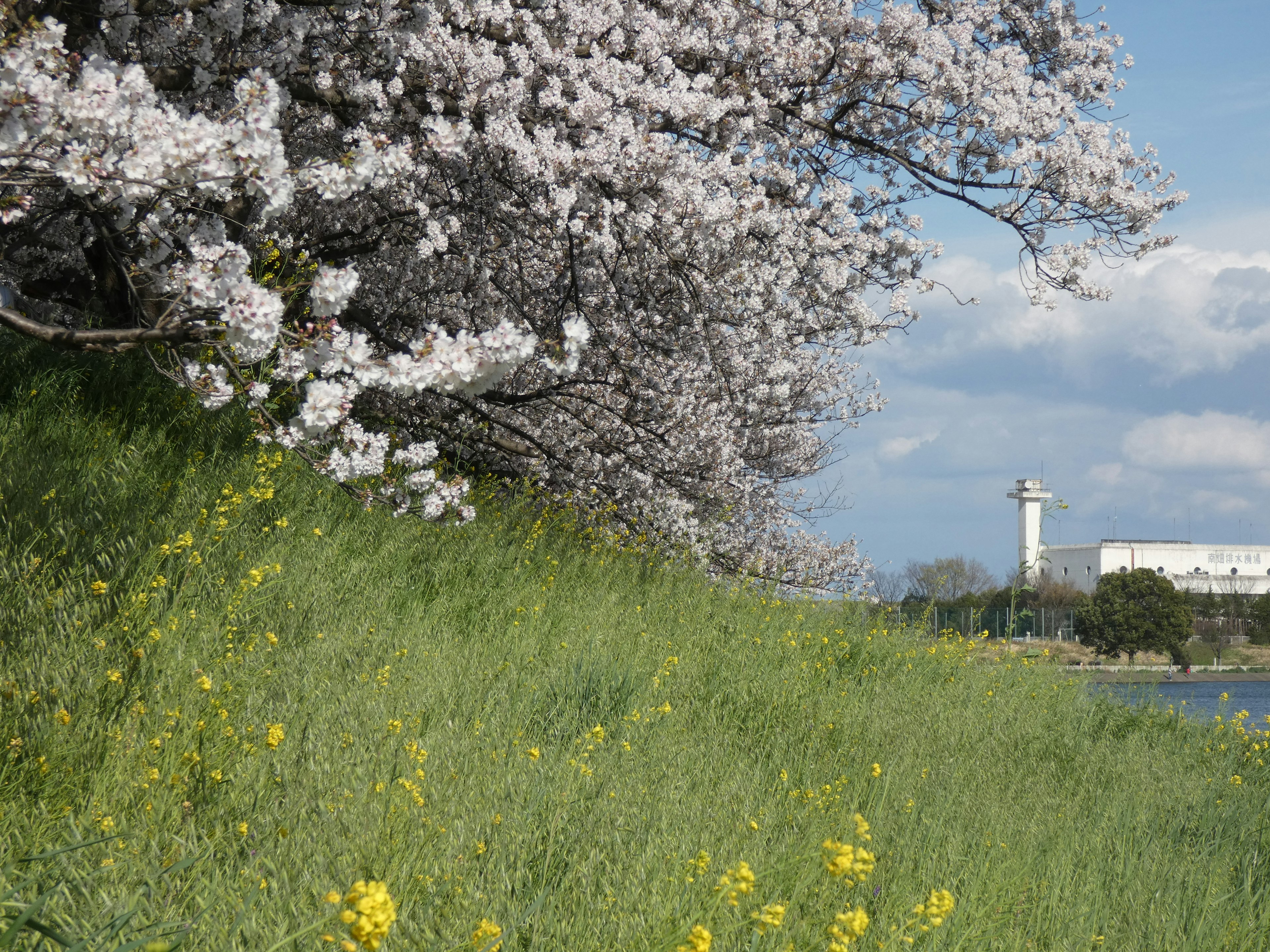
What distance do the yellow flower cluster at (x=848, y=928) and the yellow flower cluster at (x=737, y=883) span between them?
0.73 feet

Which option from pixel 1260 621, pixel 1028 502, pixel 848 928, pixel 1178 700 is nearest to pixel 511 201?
pixel 848 928

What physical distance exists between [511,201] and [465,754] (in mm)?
4332

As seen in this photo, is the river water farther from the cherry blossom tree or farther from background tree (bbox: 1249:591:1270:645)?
background tree (bbox: 1249:591:1270:645)

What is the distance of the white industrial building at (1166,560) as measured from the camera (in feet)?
290

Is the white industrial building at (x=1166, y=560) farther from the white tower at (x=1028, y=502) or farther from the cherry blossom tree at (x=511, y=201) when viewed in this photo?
the cherry blossom tree at (x=511, y=201)

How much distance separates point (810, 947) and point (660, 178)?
4889 mm

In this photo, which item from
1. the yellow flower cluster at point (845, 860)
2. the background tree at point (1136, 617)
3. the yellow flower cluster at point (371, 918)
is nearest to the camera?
the yellow flower cluster at point (371, 918)

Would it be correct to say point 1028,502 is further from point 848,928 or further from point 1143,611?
point 848,928

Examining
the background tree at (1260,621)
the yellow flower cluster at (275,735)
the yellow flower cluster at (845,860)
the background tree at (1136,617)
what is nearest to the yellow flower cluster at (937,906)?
the yellow flower cluster at (845,860)

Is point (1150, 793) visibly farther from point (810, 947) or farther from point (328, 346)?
point (328, 346)

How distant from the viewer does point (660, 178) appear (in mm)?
6188

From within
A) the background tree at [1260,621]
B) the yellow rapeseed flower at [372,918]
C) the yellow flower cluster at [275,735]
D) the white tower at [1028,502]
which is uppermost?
the white tower at [1028,502]

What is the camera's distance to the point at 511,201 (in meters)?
6.54

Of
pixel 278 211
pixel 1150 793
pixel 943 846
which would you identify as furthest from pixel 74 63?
pixel 1150 793
